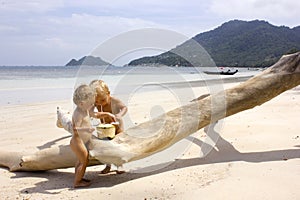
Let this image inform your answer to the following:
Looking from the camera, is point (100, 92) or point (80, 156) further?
point (100, 92)

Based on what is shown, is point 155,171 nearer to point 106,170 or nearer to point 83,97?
point 106,170

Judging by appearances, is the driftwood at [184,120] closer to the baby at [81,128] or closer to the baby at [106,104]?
the baby at [81,128]

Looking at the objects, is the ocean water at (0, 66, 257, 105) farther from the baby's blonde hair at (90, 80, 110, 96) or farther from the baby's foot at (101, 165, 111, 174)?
the baby's foot at (101, 165, 111, 174)

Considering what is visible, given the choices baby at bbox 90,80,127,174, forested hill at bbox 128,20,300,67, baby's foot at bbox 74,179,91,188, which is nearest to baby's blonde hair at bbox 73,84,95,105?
baby at bbox 90,80,127,174

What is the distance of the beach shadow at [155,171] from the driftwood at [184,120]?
178mm

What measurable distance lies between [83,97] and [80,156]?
2.35ft

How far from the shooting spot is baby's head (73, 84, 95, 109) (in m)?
4.34

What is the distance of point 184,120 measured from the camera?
5.02 meters

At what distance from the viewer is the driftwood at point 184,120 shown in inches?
187

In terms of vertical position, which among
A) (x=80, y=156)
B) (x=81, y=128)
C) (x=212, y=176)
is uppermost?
(x=81, y=128)

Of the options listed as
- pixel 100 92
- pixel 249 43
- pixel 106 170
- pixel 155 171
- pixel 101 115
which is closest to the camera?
pixel 155 171

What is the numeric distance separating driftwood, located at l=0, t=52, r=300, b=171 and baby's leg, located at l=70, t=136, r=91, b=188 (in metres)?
0.21

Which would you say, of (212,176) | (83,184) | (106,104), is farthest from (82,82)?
(212,176)

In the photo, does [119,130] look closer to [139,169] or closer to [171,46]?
[139,169]
